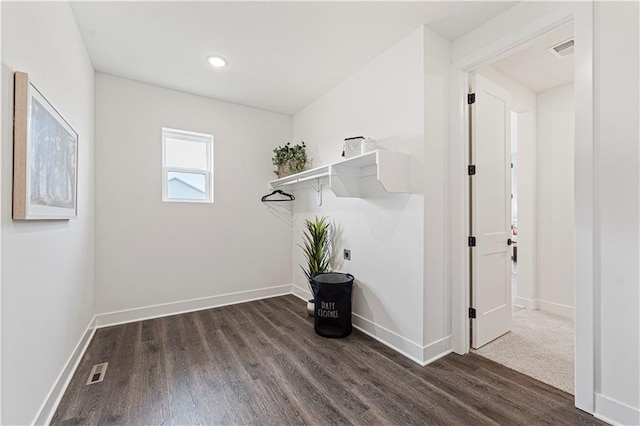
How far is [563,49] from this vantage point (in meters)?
2.58

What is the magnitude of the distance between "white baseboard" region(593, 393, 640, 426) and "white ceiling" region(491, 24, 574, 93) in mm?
2635

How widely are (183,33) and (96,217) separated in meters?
2.02

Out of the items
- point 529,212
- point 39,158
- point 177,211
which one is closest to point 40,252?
point 39,158

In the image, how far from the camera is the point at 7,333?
121 centimetres

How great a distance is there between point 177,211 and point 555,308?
4.56 metres

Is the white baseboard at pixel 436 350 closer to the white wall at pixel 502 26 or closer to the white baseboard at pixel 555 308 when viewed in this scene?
the white baseboard at pixel 555 308

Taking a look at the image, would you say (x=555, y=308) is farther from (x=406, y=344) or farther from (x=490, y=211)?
(x=406, y=344)

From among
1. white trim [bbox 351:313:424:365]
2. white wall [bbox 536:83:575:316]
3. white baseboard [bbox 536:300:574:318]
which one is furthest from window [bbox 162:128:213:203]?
white baseboard [bbox 536:300:574:318]

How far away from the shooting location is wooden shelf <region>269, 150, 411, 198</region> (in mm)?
2240

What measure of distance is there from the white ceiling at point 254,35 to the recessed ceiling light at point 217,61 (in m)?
0.07

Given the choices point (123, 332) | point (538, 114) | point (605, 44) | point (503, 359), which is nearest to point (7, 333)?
point (123, 332)

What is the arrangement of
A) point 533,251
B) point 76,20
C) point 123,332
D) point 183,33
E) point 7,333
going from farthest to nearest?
point 533,251 → point 123,332 → point 183,33 → point 76,20 → point 7,333

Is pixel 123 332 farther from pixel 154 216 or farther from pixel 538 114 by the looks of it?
pixel 538 114

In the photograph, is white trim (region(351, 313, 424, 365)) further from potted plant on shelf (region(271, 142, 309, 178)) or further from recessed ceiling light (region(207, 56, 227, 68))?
recessed ceiling light (region(207, 56, 227, 68))
